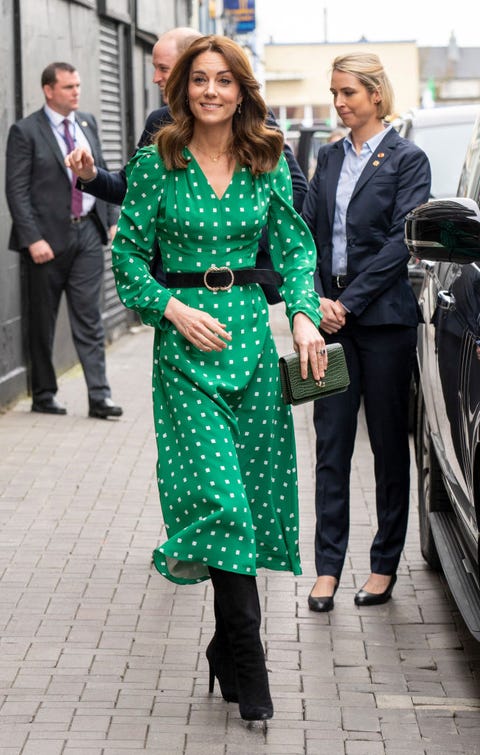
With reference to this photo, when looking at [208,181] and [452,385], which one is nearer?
[208,181]

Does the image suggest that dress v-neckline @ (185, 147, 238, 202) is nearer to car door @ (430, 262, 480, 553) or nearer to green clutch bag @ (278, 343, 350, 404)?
green clutch bag @ (278, 343, 350, 404)

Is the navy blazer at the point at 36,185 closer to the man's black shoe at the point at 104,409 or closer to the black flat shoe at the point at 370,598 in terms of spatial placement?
the man's black shoe at the point at 104,409

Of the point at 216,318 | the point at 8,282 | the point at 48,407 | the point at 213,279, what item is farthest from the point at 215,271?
the point at 8,282

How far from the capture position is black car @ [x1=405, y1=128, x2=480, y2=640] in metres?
4.27

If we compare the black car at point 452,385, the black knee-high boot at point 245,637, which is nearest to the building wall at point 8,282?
the black car at point 452,385

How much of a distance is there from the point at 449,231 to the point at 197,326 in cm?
78

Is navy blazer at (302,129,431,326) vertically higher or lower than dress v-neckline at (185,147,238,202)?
lower

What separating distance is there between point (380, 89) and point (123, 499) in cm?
286

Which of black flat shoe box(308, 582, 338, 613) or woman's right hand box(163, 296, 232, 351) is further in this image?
black flat shoe box(308, 582, 338, 613)

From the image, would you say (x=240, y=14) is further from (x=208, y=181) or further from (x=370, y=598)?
(x=208, y=181)

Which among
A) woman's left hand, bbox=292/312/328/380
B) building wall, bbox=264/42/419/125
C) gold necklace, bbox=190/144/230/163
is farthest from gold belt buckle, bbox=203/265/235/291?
building wall, bbox=264/42/419/125

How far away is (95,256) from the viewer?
10391 millimetres

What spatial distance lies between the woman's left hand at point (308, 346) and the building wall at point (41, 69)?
19.7 ft

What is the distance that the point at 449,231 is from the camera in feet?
13.9
